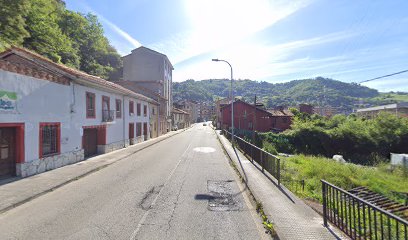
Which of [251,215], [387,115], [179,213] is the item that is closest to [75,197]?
[179,213]

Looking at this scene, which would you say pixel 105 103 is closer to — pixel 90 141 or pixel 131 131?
pixel 90 141

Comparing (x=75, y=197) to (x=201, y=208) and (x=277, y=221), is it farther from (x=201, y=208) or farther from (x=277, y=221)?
(x=277, y=221)

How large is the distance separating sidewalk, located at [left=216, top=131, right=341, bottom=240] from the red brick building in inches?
1460

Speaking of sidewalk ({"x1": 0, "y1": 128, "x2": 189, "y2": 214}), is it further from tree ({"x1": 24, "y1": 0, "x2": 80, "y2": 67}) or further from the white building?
tree ({"x1": 24, "y1": 0, "x2": 80, "y2": 67})

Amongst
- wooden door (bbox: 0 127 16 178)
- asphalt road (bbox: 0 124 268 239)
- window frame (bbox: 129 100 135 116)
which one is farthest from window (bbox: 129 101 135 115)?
asphalt road (bbox: 0 124 268 239)

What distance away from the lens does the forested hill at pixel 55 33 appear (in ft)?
56.3

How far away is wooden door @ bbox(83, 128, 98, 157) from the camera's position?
58.2ft

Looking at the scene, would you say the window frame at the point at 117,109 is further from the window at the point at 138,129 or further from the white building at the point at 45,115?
the window at the point at 138,129

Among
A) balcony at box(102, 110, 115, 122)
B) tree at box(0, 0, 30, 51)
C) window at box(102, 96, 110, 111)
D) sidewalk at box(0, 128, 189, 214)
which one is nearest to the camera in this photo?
sidewalk at box(0, 128, 189, 214)

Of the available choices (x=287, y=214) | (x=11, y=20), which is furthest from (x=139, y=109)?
(x=287, y=214)

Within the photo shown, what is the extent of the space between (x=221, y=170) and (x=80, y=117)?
8797mm

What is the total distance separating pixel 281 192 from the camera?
8828 mm

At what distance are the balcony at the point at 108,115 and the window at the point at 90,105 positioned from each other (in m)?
1.45

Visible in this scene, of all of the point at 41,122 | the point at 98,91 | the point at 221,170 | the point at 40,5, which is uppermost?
the point at 40,5
